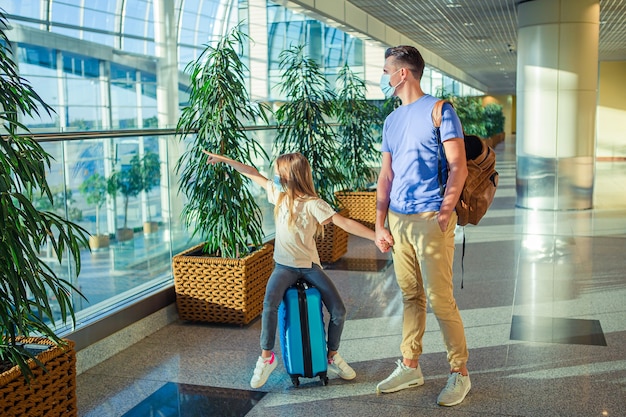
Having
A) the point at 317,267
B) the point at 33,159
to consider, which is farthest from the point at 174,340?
the point at 33,159

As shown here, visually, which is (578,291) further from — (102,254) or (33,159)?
(33,159)

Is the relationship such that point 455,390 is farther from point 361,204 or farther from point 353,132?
point 353,132

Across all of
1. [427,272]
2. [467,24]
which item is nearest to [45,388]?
[427,272]

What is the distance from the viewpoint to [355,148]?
31.7 feet

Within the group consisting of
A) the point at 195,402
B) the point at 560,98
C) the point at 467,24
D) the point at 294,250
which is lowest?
the point at 195,402

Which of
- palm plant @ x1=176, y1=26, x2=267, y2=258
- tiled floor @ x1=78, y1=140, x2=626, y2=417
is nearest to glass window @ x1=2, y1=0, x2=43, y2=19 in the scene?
palm plant @ x1=176, y1=26, x2=267, y2=258

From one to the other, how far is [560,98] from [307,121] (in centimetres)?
578

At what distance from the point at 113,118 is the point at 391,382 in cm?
2684

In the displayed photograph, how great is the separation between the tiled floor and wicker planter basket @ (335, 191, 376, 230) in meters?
2.00

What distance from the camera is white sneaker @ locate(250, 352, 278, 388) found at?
405 centimetres

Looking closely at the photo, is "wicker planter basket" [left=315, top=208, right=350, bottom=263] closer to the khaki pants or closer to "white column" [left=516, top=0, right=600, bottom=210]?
the khaki pants

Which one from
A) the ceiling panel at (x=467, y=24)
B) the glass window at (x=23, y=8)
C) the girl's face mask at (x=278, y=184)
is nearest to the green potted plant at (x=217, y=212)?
the girl's face mask at (x=278, y=184)

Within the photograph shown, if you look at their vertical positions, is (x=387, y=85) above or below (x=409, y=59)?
below

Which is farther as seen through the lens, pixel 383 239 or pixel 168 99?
pixel 168 99
